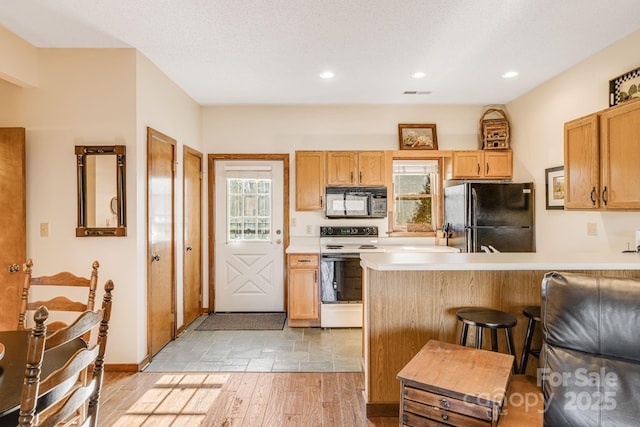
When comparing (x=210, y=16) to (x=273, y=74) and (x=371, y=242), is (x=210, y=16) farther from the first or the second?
(x=371, y=242)

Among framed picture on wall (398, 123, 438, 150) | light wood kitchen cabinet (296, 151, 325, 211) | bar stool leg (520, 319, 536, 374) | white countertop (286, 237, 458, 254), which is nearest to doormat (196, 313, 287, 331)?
white countertop (286, 237, 458, 254)

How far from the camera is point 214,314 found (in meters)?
4.73

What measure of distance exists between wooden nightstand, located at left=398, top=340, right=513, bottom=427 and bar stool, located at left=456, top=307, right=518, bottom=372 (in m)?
0.21

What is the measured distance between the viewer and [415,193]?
484 cm

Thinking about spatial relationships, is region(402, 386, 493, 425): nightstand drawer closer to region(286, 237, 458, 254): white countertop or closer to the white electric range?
the white electric range

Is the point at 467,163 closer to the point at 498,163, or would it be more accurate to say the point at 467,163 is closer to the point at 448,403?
the point at 498,163

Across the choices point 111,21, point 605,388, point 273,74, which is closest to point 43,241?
point 111,21

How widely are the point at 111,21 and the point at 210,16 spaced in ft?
2.38

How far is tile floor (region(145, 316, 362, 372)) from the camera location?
3.13 metres

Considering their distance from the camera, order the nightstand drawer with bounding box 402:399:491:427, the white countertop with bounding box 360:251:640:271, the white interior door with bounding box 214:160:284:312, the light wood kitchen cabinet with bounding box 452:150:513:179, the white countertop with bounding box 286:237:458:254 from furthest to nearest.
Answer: the white interior door with bounding box 214:160:284:312 → the light wood kitchen cabinet with bounding box 452:150:513:179 → the white countertop with bounding box 286:237:458:254 → the white countertop with bounding box 360:251:640:271 → the nightstand drawer with bounding box 402:399:491:427

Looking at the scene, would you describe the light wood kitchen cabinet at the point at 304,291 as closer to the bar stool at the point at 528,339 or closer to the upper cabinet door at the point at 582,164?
the bar stool at the point at 528,339

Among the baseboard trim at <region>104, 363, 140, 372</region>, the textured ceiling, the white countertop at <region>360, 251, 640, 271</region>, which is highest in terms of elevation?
the textured ceiling

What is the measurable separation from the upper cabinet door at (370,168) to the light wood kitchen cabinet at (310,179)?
0.48 m

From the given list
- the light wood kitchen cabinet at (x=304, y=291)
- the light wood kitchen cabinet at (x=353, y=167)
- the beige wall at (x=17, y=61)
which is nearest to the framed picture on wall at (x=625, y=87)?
the light wood kitchen cabinet at (x=353, y=167)
